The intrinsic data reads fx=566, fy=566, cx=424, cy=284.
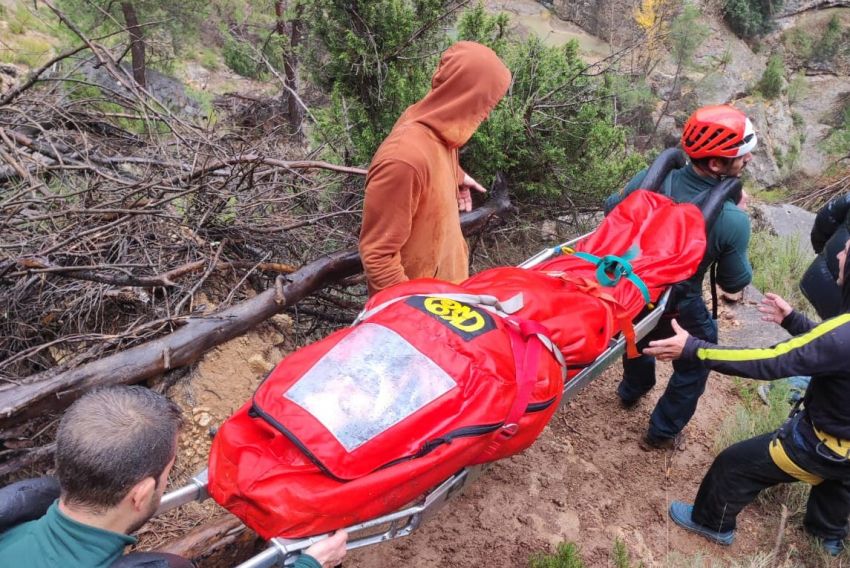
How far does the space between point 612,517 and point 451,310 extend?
6.23ft

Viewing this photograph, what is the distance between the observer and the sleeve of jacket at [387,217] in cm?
256

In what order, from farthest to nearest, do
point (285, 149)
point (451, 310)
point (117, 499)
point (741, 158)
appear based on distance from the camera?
point (285, 149), point (741, 158), point (451, 310), point (117, 499)

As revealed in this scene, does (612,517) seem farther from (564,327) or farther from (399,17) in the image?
(399,17)

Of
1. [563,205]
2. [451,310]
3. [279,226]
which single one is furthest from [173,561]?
[563,205]

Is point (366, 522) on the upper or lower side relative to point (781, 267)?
upper

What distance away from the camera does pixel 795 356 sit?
2357 mm

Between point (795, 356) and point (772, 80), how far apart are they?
77.9ft

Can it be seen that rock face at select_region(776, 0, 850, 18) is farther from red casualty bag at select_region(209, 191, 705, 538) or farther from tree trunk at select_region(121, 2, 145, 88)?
red casualty bag at select_region(209, 191, 705, 538)

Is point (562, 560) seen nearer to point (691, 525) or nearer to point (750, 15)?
point (691, 525)

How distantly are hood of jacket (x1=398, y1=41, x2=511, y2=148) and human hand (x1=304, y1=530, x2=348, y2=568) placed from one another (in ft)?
6.18

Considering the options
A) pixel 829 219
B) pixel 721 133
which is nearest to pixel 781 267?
pixel 829 219

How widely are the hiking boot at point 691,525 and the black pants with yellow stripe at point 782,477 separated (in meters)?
0.03

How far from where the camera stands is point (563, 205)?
216 inches

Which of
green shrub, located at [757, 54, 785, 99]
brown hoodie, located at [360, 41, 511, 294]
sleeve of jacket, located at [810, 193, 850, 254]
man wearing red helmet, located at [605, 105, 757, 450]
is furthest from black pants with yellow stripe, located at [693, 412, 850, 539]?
green shrub, located at [757, 54, 785, 99]
